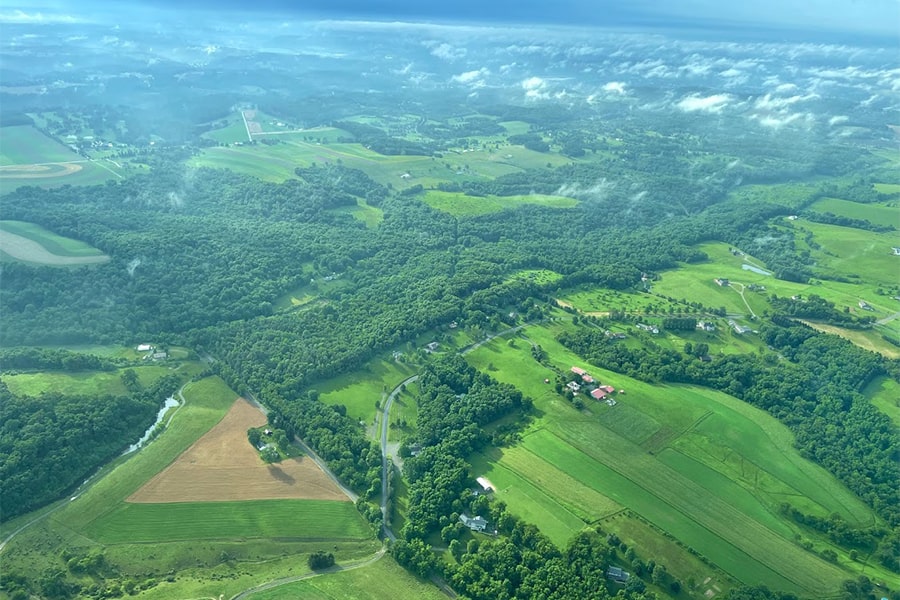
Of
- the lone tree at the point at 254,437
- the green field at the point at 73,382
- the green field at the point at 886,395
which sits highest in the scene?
the green field at the point at 73,382

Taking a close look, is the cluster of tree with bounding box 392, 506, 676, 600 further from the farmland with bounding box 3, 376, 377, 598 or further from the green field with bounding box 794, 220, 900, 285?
the green field with bounding box 794, 220, 900, 285

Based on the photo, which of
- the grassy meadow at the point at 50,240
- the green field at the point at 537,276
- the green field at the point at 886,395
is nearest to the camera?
the green field at the point at 886,395

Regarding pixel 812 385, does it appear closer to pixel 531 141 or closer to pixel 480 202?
pixel 480 202

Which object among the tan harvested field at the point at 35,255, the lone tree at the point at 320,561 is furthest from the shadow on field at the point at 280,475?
the tan harvested field at the point at 35,255

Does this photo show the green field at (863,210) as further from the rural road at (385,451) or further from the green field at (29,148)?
the green field at (29,148)

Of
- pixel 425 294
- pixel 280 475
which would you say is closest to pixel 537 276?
pixel 425 294

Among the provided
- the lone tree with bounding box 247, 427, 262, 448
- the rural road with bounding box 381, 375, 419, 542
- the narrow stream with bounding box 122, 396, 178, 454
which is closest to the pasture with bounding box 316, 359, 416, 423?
the rural road with bounding box 381, 375, 419, 542

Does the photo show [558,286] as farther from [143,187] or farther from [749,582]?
[143,187]
